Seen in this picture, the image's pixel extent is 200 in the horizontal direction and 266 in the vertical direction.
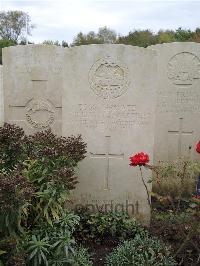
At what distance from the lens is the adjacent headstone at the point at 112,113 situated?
461 centimetres

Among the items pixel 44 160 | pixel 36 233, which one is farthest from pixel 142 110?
pixel 36 233

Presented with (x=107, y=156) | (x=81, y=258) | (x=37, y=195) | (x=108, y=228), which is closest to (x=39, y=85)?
(x=107, y=156)

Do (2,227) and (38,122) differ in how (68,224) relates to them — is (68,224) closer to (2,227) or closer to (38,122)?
(2,227)

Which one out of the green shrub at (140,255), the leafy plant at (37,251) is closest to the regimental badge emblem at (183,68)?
the green shrub at (140,255)

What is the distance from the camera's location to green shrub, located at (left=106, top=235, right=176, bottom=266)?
3.71 m

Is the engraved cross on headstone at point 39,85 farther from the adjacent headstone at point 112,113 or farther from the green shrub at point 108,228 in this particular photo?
the green shrub at point 108,228

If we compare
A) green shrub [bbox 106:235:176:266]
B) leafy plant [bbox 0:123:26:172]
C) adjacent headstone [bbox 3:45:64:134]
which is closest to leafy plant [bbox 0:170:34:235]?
leafy plant [bbox 0:123:26:172]

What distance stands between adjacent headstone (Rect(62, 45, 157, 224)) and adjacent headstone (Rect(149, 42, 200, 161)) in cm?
220

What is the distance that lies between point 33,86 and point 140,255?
12.1ft

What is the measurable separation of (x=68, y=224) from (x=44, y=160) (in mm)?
611

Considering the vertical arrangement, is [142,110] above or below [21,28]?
below

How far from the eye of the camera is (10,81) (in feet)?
21.6

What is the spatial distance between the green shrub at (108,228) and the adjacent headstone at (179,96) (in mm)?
2465

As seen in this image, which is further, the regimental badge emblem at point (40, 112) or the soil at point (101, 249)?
the regimental badge emblem at point (40, 112)
